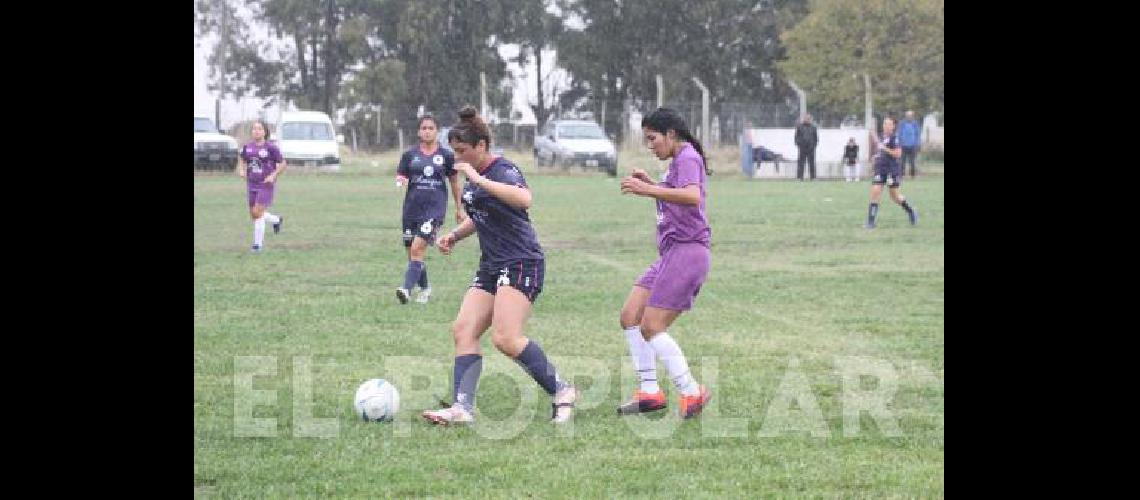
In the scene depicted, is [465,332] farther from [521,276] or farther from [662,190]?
[662,190]

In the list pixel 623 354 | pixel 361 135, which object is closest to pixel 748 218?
pixel 623 354

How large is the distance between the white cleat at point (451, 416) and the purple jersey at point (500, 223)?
766 millimetres

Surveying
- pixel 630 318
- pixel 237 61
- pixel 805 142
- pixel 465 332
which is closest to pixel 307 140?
pixel 805 142

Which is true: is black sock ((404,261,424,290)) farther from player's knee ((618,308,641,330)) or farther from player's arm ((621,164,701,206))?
player's arm ((621,164,701,206))

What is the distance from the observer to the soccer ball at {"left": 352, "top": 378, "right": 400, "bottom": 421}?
8.09 m

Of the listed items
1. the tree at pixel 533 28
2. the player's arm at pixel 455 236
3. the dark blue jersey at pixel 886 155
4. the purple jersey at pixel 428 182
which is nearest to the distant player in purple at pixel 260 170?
the purple jersey at pixel 428 182

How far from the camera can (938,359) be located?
10.2 m

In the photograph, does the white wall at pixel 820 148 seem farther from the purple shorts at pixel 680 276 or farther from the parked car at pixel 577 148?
the purple shorts at pixel 680 276

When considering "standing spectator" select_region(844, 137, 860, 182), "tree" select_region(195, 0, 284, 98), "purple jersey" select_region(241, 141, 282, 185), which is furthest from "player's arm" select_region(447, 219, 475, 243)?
"tree" select_region(195, 0, 284, 98)

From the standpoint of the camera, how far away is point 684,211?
26.9ft

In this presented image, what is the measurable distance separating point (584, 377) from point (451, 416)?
5.39ft
